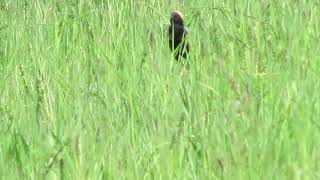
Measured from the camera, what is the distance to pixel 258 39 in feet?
11.2

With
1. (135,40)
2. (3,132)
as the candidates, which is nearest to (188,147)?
(3,132)

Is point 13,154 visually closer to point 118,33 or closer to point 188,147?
point 188,147

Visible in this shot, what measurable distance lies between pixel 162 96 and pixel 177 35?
0.70 meters

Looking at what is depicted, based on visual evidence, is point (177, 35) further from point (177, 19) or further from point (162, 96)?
point (162, 96)

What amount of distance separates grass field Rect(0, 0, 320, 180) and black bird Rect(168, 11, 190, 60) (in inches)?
1.4

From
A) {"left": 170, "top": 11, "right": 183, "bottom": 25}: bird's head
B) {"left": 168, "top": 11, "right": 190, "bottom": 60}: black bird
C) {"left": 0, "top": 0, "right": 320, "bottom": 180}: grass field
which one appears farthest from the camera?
{"left": 170, "top": 11, "right": 183, "bottom": 25}: bird's head

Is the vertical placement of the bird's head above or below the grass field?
above

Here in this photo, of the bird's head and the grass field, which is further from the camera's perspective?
the bird's head

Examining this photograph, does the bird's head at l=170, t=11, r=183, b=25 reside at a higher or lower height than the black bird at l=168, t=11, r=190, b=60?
higher

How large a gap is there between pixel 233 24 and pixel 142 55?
0.38m

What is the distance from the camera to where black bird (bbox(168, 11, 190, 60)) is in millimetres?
3627

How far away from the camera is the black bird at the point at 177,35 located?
3.63 meters

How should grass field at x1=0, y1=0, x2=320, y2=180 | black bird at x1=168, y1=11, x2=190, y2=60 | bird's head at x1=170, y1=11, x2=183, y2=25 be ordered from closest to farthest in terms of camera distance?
1. grass field at x1=0, y1=0, x2=320, y2=180
2. black bird at x1=168, y1=11, x2=190, y2=60
3. bird's head at x1=170, y1=11, x2=183, y2=25

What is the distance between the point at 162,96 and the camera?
312 cm
